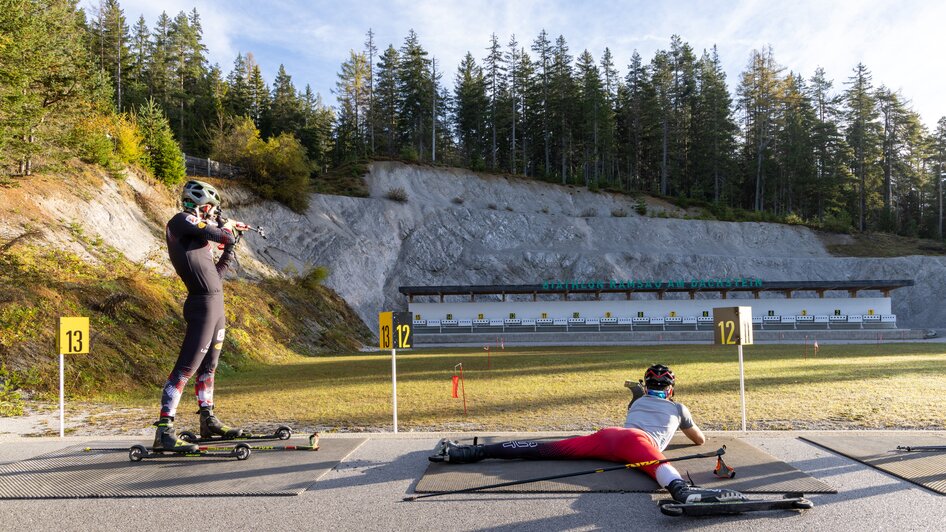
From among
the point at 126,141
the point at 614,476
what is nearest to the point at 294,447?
the point at 614,476

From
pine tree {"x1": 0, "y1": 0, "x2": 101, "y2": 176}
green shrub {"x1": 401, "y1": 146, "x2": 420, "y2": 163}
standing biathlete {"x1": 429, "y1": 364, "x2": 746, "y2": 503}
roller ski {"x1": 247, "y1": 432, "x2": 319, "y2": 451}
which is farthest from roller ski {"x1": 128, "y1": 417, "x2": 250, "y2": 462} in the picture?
green shrub {"x1": 401, "y1": 146, "x2": 420, "y2": 163}

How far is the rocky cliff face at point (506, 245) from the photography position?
119 feet

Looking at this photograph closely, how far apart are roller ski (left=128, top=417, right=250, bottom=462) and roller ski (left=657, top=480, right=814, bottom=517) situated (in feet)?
14.0

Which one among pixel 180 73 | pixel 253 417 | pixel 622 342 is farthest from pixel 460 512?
pixel 180 73

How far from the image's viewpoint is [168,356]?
14.2 m

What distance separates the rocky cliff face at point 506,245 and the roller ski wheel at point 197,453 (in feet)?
92.0

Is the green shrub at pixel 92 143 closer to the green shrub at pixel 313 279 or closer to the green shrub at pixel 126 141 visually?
the green shrub at pixel 126 141

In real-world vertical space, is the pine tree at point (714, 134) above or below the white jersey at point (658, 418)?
above

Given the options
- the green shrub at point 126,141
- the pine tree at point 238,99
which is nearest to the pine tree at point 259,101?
the pine tree at point 238,99

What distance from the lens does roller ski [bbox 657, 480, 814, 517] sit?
148 inches

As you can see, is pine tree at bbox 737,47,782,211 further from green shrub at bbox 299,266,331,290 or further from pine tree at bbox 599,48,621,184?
green shrub at bbox 299,266,331,290

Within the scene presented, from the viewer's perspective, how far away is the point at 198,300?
19.5 feet

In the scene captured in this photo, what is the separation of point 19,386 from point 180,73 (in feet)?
211

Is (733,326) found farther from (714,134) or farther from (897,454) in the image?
(714,134)
